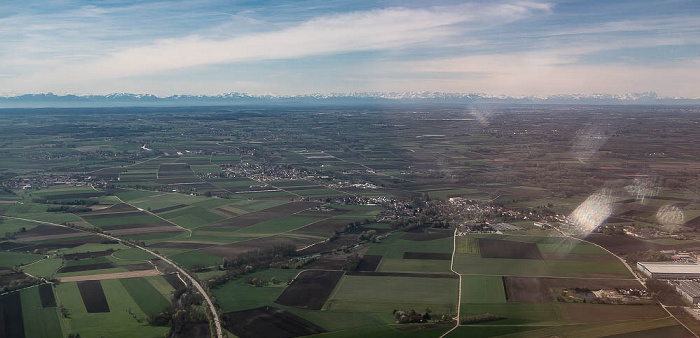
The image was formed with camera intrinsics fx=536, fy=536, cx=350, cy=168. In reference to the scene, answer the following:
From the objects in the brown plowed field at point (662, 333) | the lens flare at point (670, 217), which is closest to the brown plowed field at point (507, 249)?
the brown plowed field at point (662, 333)

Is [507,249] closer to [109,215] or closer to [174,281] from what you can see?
[174,281]

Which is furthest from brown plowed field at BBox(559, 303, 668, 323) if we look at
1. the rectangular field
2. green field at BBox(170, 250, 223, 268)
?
the rectangular field

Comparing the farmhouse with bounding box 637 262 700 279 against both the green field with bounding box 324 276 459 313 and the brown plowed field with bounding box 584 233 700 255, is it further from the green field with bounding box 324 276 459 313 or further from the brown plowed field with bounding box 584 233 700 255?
the green field with bounding box 324 276 459 313

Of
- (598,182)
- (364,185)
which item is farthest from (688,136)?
(364,185)

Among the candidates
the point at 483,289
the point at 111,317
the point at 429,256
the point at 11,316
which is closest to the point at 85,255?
the point at 11,316

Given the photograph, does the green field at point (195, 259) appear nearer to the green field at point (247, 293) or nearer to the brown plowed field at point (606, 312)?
the green field at point (247, 293)

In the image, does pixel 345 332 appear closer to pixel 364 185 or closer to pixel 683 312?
pixel 683 312
